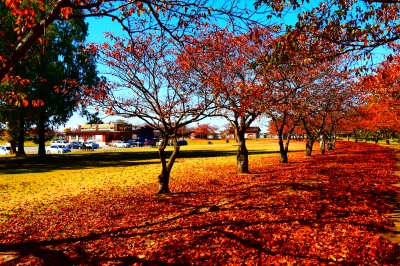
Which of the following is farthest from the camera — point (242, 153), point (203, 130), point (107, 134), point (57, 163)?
point (203, 130)

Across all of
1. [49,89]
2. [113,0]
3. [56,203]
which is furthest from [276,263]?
[49,89]

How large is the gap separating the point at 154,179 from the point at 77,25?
2483cm

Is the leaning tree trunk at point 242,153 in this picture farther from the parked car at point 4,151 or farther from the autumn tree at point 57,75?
the parked car at point 4,151

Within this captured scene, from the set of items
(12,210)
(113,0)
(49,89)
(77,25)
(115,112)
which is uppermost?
(77,25)

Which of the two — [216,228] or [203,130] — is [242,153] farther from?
[203,130]

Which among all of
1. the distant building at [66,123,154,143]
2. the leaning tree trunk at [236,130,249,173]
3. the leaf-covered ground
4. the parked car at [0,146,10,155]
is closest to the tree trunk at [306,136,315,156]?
the leaning tree trunk at [236,130,249,173]

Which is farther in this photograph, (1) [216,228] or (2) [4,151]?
(2) [4,151]

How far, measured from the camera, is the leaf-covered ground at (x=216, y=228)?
5465 millimetres

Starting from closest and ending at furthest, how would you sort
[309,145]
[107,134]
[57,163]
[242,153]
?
[242,153] → [57,163] → [309,145] → [107,134]

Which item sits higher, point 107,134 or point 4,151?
point 107,134

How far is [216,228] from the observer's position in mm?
7027

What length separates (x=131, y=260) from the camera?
558cm

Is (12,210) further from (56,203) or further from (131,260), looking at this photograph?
(131,260)

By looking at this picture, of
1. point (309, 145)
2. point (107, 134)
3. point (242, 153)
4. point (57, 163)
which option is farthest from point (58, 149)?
point (242, 153)
